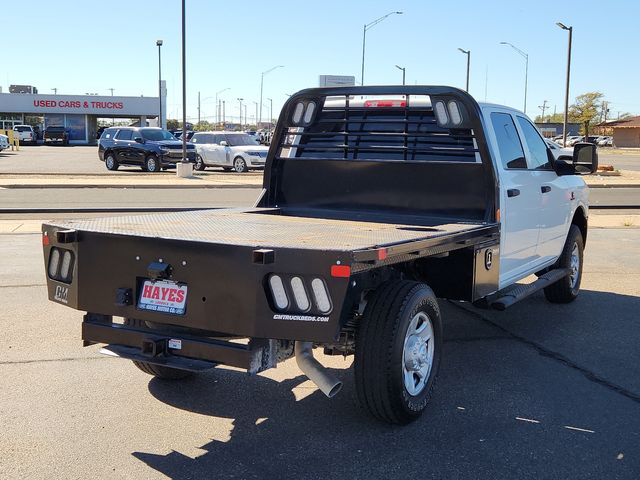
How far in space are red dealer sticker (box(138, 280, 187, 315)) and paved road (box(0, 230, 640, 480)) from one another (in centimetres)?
77

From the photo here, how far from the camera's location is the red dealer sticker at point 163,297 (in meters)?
4.18

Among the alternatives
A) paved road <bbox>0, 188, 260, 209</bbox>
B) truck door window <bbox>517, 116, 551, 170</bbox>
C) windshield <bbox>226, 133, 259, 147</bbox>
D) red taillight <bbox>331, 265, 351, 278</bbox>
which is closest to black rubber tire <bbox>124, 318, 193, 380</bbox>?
red taillight <bbox>331, 265, 351, 278</bbox>

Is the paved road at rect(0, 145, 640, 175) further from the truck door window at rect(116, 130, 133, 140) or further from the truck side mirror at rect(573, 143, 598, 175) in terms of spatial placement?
the truck side mirror at rect(573, 143, 598, 175)

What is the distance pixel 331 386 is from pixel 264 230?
1.21 m

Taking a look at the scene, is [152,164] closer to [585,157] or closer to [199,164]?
[199,164]

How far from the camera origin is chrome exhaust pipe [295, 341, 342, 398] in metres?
4.20

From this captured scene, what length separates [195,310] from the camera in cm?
413

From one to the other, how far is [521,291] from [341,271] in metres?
3.04

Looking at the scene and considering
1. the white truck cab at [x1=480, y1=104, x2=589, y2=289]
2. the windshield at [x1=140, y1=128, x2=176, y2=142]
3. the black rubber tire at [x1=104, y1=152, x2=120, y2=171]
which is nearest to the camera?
the white truck cab at [x1=480, y1=104, x2=589, y2=289]

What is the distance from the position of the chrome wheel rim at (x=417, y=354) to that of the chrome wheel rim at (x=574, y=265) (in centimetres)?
370

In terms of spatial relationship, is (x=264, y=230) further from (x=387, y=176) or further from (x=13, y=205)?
(x=13, y=205)

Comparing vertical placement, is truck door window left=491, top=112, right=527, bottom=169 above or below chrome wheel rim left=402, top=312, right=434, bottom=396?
above

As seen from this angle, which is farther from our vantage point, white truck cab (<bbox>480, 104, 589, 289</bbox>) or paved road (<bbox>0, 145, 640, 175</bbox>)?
paved road (<bbox>0, 145, 640, 175</bbox>)

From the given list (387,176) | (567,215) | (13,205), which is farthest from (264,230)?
(13,205)
